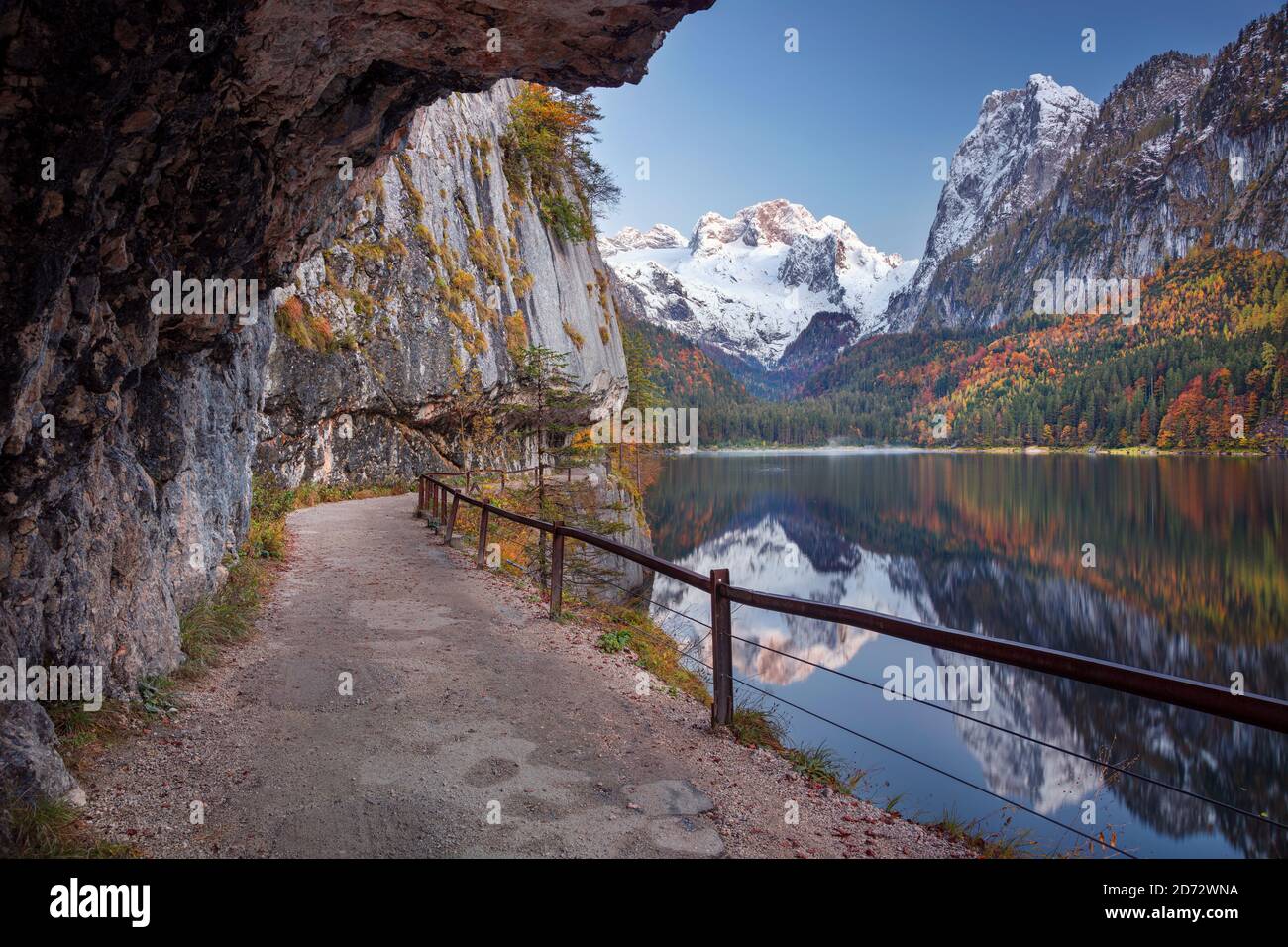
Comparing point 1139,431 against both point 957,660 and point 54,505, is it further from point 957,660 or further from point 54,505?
point 54,505

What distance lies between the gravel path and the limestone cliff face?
16424 mm

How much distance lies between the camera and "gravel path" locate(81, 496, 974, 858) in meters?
3.82

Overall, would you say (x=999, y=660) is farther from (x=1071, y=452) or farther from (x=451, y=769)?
(x=1071, y=452)

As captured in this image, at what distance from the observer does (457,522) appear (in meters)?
17.1

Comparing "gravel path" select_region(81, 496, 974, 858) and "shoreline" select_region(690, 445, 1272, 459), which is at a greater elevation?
"shoreline" select_region(690, 445, 1272, 459)

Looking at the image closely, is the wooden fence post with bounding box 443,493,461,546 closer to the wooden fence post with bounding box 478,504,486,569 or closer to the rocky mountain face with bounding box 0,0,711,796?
the wooden fence post with bounding box 478,504,486,569

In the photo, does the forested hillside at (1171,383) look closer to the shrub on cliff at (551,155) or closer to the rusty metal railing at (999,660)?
the shrub on cliff at (551,155)

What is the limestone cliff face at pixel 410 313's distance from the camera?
73.2ft

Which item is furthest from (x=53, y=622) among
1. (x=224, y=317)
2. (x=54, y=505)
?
(x=224, y=317)

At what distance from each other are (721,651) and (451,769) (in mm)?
2173

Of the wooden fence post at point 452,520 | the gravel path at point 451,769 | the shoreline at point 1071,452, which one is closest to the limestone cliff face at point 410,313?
the wooden fence post at point 452,520

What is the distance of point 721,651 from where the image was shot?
5.45m

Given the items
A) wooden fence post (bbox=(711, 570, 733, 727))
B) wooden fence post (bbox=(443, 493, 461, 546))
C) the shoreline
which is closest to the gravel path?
wooden fence post (bbox=(711, 570, 733, 727))

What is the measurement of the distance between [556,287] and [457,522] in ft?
74.6
